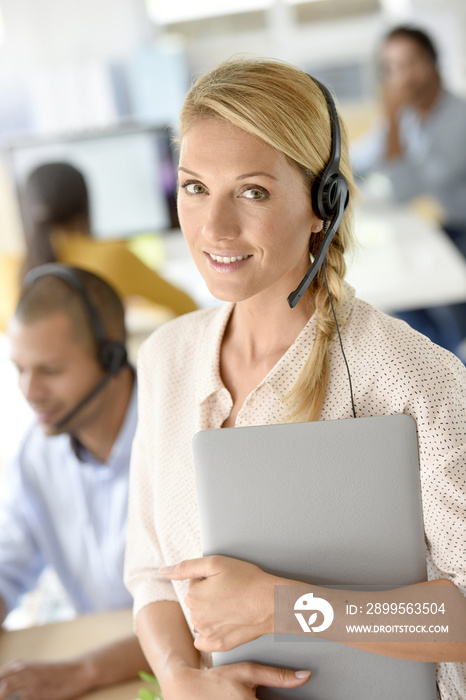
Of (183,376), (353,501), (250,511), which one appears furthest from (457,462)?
(183,376)

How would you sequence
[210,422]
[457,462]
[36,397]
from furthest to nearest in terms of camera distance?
[36,397], [210,422], [457,462]

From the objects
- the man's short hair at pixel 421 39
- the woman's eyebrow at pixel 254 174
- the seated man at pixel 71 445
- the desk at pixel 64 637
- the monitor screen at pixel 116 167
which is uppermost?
the man's short hair at pixel 421 39

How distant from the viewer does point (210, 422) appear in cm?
88

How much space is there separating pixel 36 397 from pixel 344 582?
89 centimetres

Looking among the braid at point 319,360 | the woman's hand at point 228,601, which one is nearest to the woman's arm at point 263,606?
the woman's hand at point 228,601

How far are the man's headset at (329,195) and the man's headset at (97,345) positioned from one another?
0.71 metres

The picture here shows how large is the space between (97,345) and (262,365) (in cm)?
65

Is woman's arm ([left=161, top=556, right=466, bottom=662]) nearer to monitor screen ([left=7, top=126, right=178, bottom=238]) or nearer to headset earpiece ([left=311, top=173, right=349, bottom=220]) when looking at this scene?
headset earpiece ([left=311, top=173, right=349, bottom=220])

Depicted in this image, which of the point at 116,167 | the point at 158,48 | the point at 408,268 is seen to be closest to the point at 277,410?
the point at 408,268

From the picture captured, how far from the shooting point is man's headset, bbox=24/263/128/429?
1.43 metres

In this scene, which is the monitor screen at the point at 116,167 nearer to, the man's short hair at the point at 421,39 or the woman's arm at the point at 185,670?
the man's short hair at the point at 421,39

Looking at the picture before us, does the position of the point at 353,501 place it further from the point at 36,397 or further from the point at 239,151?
the point at 36,397

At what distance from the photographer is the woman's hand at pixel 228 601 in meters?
0.72

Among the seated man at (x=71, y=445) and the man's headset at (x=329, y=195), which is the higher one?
the man's headset at (x=329, y=195)
